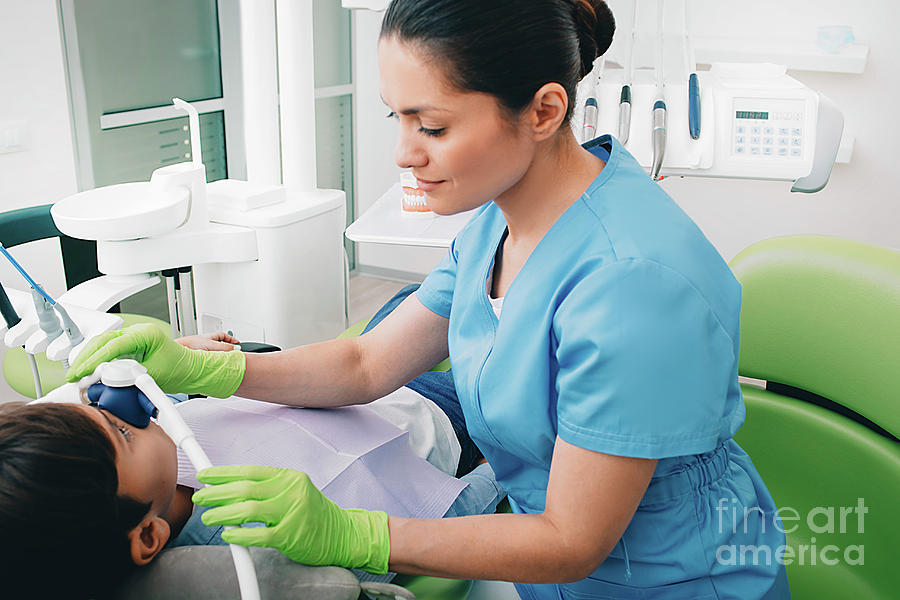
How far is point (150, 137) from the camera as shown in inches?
Result: 109

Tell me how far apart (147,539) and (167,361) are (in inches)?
10.9

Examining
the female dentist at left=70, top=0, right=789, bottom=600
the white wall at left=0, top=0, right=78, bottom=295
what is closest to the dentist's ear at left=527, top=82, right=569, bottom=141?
the female dentist at left=70, top=0, right=789, bottom=600

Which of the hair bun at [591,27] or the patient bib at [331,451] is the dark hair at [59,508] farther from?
the hair bun at [591,27]

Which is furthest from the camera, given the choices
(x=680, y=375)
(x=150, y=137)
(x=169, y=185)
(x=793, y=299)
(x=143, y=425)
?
(x=150, y=137)

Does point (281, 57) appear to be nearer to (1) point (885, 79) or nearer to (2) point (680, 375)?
(2) point (680, 375)

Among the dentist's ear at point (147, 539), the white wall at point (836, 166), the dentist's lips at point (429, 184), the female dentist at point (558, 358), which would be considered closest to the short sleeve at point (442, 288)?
the female dentist at point (558, 358)

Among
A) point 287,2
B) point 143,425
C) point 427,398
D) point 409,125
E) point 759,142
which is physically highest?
point 287,2

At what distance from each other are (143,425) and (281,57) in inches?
52.8

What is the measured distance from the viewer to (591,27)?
35.8 inches

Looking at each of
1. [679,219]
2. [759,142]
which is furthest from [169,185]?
[759,142]

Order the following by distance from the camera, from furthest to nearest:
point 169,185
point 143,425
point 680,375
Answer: point 169,185
point 143,425
point 680,375

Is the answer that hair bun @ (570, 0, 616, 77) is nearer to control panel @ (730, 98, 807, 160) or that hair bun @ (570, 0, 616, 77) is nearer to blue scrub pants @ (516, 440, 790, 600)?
blue scrub pants @ (516, 440, 790, 600)

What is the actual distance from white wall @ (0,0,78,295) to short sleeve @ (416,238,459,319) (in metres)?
1.77

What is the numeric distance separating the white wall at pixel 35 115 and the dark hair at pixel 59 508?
5.69 ft
